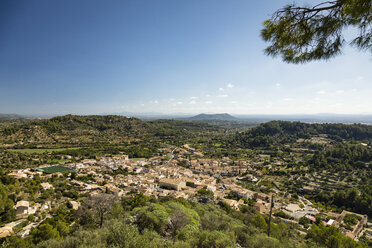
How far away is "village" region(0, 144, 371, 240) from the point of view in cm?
1616

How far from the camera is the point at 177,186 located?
82.6 ft

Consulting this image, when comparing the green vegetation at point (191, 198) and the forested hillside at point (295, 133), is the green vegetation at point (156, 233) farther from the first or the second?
the forested hillside at point (295, 133)

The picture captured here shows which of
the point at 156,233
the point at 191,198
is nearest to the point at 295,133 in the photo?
the point at 191,198

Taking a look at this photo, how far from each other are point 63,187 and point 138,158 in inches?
1035

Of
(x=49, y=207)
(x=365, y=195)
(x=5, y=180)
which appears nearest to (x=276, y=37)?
(x=49, y=207)

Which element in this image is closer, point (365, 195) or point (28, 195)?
point (28, 195)

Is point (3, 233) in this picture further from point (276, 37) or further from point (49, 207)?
point (276, 37)

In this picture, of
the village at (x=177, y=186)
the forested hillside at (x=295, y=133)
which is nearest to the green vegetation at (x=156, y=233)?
the village at (x=177, y=186)

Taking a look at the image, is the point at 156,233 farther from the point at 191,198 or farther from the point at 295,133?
the point at 295,133

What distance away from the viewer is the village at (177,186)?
53.0 feet

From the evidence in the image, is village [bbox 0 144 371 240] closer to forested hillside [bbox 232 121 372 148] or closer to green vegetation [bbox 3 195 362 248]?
green vegetation [bbox 3 195 362 248]

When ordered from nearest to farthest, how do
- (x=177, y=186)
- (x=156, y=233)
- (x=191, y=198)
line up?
1. (x=156, y=233)
2. (x=191, y=198)
3. (x=177, y=186)

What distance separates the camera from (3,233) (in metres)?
10.3

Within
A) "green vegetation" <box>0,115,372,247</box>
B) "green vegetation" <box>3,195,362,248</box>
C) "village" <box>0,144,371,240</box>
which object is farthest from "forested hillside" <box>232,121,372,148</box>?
"green vegetation" <box>3,195,362,248</box>
